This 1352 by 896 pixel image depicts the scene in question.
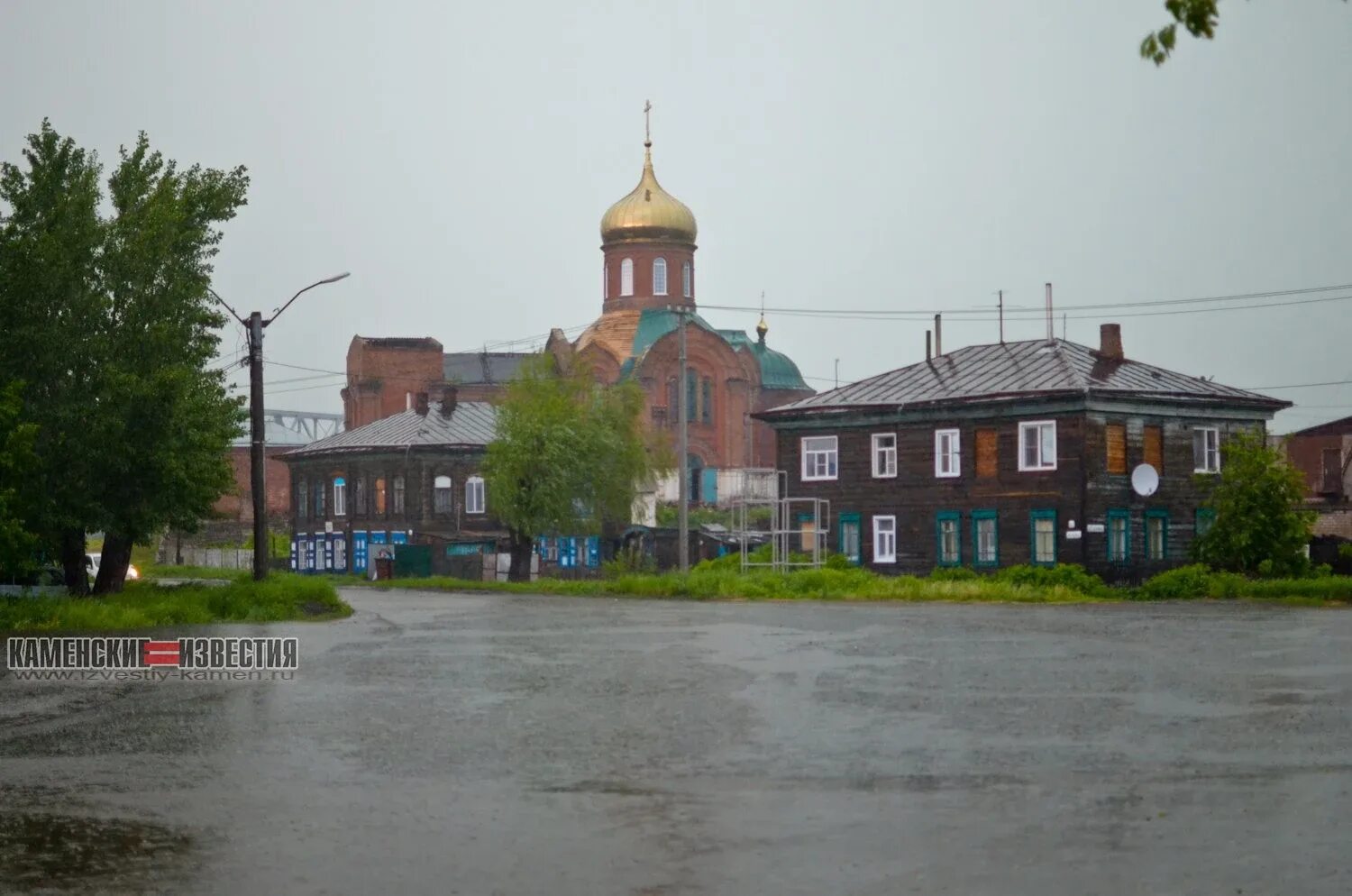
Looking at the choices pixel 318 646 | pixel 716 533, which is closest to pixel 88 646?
pixel 318 646

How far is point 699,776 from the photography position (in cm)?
1173

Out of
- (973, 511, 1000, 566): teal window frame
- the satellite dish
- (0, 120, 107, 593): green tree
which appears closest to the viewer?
(0, 120, 107, 593): green tree

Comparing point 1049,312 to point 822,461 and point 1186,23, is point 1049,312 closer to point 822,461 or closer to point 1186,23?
point 822,461

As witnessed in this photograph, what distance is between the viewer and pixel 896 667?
64.4 ft

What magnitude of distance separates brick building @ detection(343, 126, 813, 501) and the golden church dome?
0.15 feet

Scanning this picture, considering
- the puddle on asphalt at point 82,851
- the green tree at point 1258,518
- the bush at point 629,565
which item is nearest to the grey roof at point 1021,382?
the green tree at point 1258,518

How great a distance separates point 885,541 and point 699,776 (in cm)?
3934

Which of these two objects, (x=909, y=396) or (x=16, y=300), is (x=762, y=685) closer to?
(x=16, y=300)

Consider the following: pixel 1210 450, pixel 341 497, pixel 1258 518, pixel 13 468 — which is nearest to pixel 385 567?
pixel 341 497

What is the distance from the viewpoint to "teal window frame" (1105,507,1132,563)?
4619 centimetres

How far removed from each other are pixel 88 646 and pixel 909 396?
99.1 ft

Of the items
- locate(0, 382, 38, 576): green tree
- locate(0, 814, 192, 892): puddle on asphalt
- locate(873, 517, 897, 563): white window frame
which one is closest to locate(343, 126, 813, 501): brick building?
locate(873, 517, 897, 563): white window frame

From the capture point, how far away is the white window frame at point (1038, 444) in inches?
1841

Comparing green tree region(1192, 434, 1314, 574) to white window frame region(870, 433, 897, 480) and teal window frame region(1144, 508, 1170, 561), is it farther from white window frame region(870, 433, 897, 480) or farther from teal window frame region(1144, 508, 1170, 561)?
white window frame region(870, 433, 897, 480)
